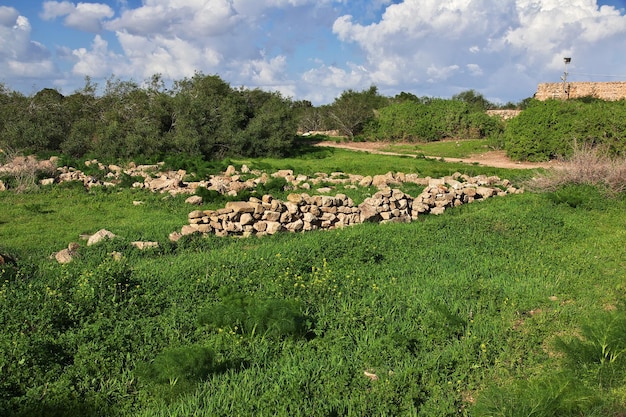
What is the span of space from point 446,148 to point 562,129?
867 centimetres

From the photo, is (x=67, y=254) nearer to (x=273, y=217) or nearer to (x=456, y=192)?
(x=273, y=217)

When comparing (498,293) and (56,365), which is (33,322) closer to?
(56,365)

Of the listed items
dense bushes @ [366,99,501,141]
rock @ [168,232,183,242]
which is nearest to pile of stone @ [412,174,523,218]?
rock @ [168,232,183,242]

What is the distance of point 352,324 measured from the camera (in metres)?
6.72

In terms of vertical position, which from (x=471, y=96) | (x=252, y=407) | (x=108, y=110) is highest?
(x=471, y=96)

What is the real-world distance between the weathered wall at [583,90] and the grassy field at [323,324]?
1179 inches

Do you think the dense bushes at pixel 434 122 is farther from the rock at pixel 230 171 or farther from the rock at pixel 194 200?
the rock at pixel 194 200

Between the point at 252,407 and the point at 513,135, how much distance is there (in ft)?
80.3

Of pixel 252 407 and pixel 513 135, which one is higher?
Answer: pixel 513 135

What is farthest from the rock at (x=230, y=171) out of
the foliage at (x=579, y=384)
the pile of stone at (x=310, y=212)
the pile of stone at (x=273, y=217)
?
the foliage at (x=579, y=384)

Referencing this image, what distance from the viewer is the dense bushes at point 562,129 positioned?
22609 mm

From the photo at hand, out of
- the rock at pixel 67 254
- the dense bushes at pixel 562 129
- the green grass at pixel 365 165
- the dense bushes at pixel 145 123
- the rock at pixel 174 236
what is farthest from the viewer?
the dense bushes at pixel 145 123

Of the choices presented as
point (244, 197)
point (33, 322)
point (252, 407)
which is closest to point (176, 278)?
point (33, 322)

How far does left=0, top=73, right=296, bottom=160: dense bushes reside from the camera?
2462cm
